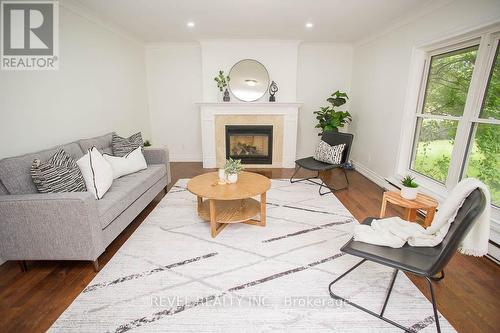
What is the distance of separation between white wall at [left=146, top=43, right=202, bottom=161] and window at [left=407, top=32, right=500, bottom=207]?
3925 millimetres

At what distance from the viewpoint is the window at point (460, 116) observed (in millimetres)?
2294

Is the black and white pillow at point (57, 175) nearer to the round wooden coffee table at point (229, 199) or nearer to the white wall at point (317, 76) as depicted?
the round wooden coffee table at point (229, 199)

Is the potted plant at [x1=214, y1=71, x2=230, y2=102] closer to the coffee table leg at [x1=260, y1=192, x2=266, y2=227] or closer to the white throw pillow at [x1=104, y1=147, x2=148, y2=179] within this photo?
the white throw pillow at [x1=104, y1=147, x2=148, y2=179]

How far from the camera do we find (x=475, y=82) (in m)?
2.38

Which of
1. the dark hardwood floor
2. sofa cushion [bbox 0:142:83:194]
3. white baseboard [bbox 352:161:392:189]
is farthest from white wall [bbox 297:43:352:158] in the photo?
sofa cushion [bbox 0:142:83:194]

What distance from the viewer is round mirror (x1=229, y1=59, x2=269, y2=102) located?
15.6 ft

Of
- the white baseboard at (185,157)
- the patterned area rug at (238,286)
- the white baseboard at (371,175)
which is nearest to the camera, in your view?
the patterned area rug at (238,286)

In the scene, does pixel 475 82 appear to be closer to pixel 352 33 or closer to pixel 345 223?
pixel 345 223

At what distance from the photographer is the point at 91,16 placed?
124 inches

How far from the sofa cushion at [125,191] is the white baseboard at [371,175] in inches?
132

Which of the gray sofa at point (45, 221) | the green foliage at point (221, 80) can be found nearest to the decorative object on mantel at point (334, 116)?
the green foliage at point (221, 80)

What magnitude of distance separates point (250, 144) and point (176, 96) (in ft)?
6.06

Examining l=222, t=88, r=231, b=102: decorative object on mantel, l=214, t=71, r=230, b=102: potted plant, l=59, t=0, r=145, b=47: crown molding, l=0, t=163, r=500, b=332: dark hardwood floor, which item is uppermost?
l=59, t=0, r=145, b=47: crown molding

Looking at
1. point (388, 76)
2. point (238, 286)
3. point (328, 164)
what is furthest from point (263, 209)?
point (388, 76)
